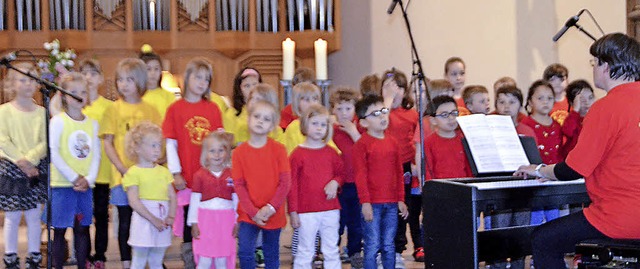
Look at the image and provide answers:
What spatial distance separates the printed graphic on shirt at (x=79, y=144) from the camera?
493 centimetres

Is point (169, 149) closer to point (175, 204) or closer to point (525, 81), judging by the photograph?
point (175, 204)

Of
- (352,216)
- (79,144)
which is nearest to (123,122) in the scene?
(79,144)

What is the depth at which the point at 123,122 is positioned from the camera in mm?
5094

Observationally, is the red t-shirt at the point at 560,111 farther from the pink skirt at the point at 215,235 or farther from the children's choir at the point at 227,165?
the pink skirt at the point at 215,235

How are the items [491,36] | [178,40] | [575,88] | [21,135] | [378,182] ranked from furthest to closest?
1. [178,40]
2. [491,36]
3. [575,88]
4. [21,135]
5. [378,182]

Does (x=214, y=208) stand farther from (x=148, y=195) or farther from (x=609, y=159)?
(x=609, y=159)

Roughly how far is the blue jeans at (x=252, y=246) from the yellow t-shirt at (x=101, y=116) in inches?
44.8

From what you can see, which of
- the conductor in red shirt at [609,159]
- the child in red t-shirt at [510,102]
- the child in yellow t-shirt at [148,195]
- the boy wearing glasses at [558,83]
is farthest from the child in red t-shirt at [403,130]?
the conductor in red shirt at [609,159]

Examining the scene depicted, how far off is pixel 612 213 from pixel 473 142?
2.63ft

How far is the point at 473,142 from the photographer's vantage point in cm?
402

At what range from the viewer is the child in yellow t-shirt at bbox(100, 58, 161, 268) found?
5.02 metres

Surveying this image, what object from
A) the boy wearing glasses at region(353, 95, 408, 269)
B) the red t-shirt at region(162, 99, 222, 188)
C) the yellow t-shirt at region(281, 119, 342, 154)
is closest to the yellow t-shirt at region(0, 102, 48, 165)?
the red t-shirt at region(162, 99, 222, 188)

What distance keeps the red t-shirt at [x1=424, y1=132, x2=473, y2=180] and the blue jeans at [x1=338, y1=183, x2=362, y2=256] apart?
520 mm

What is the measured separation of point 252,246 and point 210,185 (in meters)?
0.40
